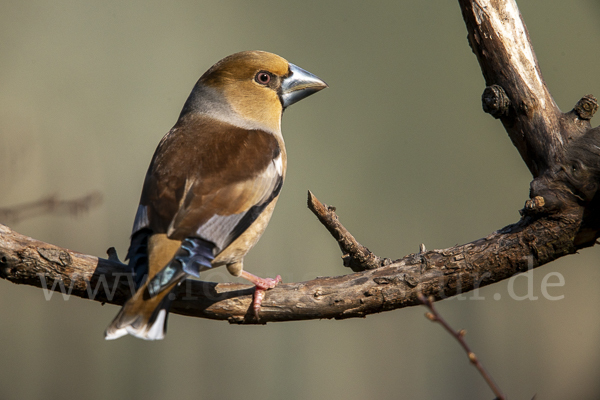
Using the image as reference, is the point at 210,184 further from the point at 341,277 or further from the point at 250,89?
the point at 250,89

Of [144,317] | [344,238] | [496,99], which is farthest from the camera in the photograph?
[344,238]

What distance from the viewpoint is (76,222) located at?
13.3 feet

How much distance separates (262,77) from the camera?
2902 mm

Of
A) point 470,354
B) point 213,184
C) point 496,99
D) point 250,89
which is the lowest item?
point 470,354

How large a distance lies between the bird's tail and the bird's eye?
1405mm

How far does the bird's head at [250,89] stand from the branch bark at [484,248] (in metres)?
0.74

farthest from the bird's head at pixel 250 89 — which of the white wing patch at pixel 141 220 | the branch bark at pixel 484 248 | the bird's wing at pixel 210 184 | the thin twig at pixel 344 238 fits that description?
the white wing patch at pixel 141 220

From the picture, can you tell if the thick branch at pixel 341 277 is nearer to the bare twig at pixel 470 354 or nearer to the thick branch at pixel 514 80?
the thick branch at pixel 514 80

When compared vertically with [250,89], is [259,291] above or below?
below

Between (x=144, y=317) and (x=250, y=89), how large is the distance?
149 cm

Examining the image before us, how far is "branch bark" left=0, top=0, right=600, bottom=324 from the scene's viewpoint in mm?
1996

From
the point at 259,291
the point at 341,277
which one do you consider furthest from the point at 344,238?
the point at 259,291

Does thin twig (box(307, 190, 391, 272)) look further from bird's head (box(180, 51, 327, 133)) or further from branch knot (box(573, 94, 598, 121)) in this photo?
branch knot (box(573, 94, 598, 121))

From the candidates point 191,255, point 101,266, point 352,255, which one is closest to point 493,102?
point 352,255
